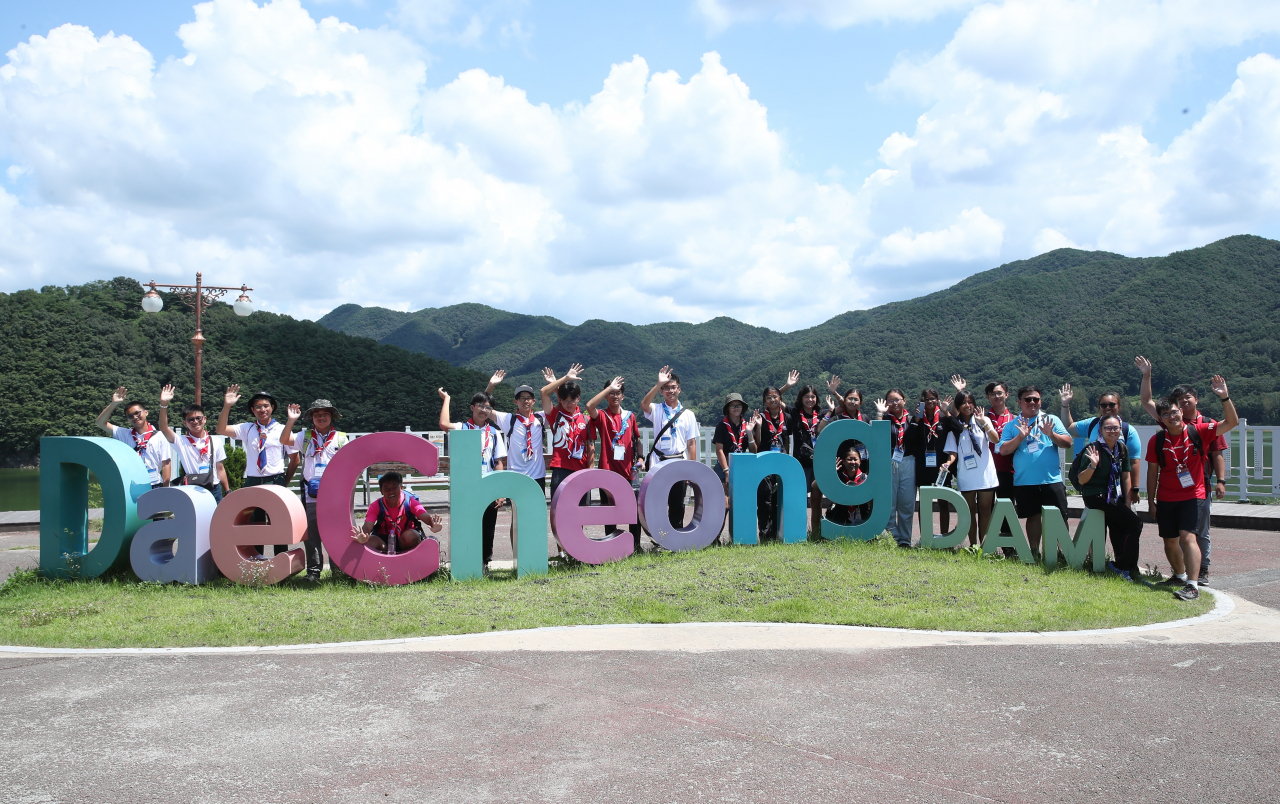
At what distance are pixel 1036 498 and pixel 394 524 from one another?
637 cm

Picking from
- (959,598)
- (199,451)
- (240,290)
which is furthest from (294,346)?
(959,598)

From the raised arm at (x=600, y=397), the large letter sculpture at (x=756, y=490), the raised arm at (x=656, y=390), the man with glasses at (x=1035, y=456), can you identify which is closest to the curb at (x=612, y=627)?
the man with glasses at (x=1035, y=456)

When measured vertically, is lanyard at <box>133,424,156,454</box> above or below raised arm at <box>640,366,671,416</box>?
below

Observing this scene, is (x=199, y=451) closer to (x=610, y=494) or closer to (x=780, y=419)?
(x=610, y=494)

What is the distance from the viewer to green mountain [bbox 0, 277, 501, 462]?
53781mm

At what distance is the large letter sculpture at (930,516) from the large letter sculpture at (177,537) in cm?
697

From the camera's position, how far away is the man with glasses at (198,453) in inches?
347

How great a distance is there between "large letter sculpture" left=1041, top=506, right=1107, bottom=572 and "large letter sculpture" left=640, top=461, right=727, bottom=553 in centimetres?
314

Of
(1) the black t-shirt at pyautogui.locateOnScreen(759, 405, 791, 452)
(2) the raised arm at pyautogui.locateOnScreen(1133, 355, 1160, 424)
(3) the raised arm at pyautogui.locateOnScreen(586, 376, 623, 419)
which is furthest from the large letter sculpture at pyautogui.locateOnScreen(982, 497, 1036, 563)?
(3) the raised arm at pyautogui.locateOnScreen(586, 376, 623, 419)

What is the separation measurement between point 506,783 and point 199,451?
6598 millimetres

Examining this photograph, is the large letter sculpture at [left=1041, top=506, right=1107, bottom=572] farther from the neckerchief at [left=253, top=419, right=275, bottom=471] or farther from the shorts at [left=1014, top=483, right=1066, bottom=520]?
the neckerchief at [left=253, top=419, right=275, bottom=471]

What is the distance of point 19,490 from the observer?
112 feet

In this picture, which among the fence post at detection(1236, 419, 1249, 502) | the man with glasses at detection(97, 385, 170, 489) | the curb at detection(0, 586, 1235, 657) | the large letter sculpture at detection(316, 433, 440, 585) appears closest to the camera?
the curb at detection(0, 586, 1235, 657)

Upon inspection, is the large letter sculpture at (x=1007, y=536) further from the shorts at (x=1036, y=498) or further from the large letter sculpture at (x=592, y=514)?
the large letter sculpture at (x=592, y=514)
